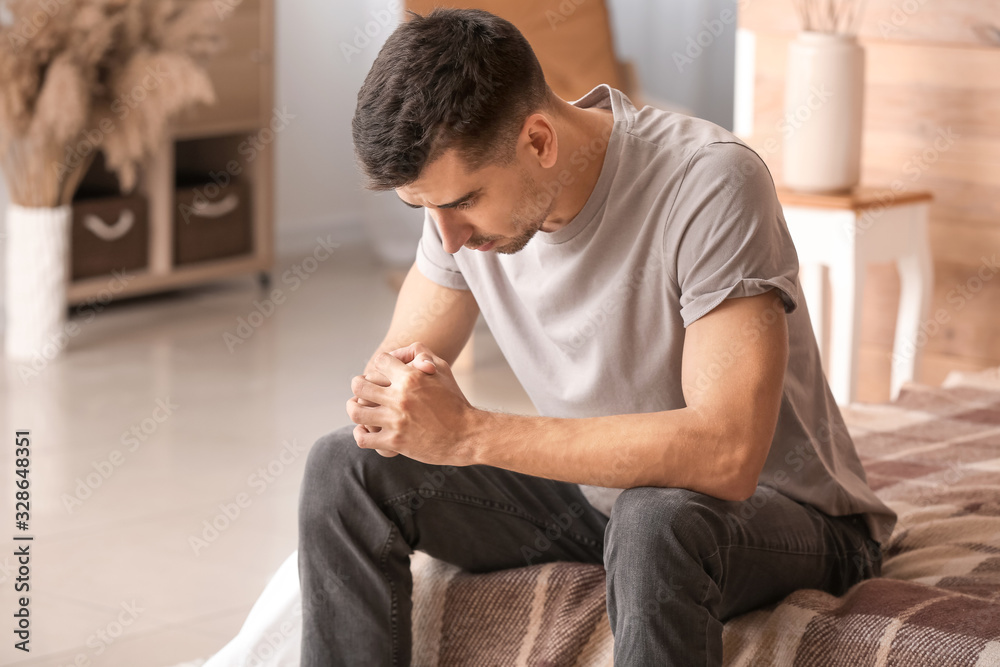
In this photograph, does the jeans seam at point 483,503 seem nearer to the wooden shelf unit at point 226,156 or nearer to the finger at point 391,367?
the finger at point 391,367

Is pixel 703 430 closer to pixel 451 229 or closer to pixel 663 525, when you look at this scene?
pixel 663 525

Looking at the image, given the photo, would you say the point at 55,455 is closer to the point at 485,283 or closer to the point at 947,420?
the point at 485,283

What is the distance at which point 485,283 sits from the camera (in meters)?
1.36

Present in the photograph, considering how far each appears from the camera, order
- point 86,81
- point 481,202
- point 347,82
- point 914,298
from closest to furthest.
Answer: point 481,202 → point 914,298 → point 86,81 → point 347,82

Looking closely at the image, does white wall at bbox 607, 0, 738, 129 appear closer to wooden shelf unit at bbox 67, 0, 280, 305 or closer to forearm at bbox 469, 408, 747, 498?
wooden shelf unit at bbox 67, 0, 280, 305

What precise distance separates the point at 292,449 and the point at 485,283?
1358 millimetres

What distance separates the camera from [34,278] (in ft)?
10.4

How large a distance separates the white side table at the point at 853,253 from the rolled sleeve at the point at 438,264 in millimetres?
1181

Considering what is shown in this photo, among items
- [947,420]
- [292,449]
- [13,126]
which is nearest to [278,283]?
[13,126]

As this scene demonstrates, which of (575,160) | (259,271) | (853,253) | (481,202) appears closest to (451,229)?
(481,202)

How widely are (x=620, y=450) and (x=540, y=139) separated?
1.04 ft

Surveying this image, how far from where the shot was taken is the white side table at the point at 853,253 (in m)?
2.41

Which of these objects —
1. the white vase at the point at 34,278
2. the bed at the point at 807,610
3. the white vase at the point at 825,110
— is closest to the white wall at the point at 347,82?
the white vase at the point at 34,278

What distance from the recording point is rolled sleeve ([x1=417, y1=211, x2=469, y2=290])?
4.60 ft
